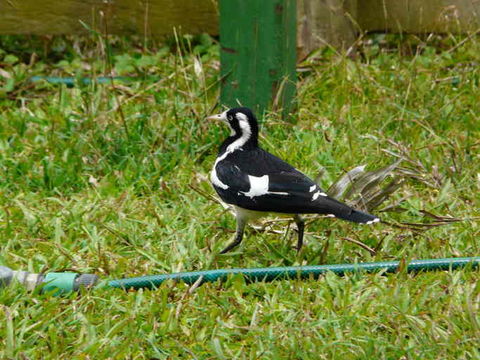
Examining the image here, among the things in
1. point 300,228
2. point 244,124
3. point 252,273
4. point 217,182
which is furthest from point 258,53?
point 252,273

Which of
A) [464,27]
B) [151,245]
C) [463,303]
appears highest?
[464,27]

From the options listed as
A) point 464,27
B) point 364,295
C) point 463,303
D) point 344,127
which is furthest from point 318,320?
point 464,27

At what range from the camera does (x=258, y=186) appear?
12.9 feet

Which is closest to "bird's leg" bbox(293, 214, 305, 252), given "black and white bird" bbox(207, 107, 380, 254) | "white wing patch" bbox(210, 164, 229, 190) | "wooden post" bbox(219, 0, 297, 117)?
"black and white bird" bbox(207, 107, 380, 254)

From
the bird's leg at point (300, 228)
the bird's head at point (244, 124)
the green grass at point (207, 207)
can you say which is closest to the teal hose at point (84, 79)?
the green grass at point (207, 207)

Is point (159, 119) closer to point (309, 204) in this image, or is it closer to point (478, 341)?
point (309, 204)

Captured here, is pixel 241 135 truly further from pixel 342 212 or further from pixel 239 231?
pixel 342 212

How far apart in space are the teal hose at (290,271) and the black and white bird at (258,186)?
195 mm

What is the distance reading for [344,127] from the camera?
5316 mm

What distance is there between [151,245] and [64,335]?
3.05 ft

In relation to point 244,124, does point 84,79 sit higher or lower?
lower

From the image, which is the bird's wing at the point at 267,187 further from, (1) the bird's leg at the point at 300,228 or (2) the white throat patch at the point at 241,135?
(1) the bird's leg at the point at 300,228

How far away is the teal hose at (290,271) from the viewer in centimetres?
374

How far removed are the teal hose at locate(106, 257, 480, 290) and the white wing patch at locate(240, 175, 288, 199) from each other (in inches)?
12.5
